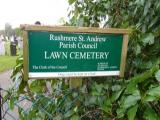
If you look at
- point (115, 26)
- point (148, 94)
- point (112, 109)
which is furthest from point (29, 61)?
point (115, 26)

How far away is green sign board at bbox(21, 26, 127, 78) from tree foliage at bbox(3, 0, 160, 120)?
0.12 m

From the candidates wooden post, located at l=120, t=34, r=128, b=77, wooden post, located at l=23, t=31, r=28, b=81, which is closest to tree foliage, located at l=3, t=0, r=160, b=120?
wooden post, located at l=120, t=34, r=128, b=77

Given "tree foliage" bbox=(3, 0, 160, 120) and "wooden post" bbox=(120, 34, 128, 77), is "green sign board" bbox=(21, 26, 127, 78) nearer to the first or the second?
"wooden post" bbox=(120, 34, 128, 77)

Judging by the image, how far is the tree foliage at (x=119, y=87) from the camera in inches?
73.1

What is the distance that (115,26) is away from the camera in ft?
9.01

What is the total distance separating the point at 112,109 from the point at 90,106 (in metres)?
0.15

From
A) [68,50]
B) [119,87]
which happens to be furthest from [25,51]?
[119,87]

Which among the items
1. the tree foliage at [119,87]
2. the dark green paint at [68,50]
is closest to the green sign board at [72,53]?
the dark green paint at [68,50]

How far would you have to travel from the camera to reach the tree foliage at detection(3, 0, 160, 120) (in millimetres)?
1857

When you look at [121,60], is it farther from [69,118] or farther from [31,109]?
[31,109]

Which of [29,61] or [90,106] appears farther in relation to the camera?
[90,106]

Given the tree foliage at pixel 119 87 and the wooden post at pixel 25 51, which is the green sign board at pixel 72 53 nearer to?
the wooden post at pixel 25 51

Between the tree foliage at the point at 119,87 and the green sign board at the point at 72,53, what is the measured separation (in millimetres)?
118

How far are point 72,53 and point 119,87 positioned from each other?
1.17 ft
